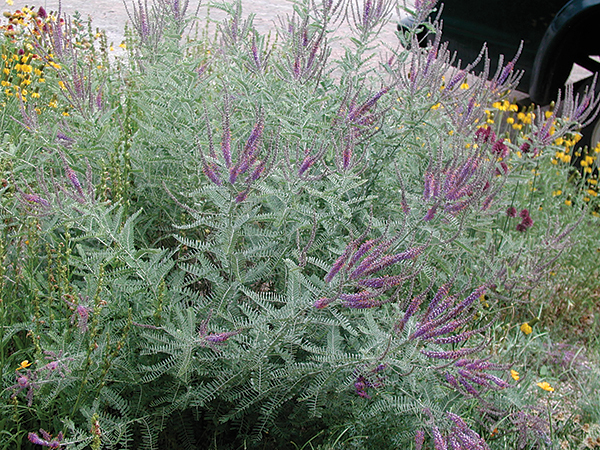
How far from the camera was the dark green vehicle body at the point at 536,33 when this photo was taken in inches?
189

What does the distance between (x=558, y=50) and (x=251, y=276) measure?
13.1ft

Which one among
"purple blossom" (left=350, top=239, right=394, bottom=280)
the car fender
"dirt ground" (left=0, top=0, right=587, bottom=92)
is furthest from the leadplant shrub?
"dirt ground" (left=0, top=0, right=587, bottom=92)

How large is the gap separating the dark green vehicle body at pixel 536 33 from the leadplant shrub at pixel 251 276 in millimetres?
2304

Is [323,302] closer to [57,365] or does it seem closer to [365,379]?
[365,379]

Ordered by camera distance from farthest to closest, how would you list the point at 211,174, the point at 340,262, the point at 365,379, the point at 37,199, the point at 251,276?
the point at 251,276
the point at 365,379
the point at 37,199
the point at 211,174
the point at 340,262

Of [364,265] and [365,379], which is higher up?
[364,265]

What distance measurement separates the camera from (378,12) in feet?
9.20

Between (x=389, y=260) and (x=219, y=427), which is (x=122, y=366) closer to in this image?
(x=219, y=427)

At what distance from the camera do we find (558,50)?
4.93 meters

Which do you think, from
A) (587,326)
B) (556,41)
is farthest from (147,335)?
(556,41)

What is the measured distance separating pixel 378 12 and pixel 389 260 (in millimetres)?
1591

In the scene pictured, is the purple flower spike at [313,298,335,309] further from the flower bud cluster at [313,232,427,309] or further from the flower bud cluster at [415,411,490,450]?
the flower bud cluster at [415,411,490,450]

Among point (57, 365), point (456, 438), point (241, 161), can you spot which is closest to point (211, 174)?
point (241, 161)

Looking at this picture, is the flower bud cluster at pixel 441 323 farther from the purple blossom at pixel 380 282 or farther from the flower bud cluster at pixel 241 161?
the flower bud cluster at pixel 241 161
